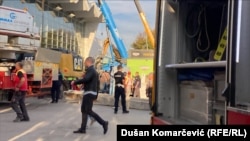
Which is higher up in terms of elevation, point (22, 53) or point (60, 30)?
point (60, 30)

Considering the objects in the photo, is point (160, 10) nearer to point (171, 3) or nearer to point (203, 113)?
point (171, 3)

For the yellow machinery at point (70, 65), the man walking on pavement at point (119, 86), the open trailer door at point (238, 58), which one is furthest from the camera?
the yellow machinery at point (70, 65)

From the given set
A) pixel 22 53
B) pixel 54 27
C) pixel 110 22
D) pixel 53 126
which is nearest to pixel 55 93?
pixel 22 53

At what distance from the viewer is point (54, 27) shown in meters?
37.1

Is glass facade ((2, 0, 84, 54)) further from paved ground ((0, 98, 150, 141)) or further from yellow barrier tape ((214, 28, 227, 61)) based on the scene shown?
yellow barrier tape ((214, 28, 227, 61))

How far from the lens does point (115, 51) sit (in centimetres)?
2670

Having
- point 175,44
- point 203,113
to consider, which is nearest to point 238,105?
point 203,113
